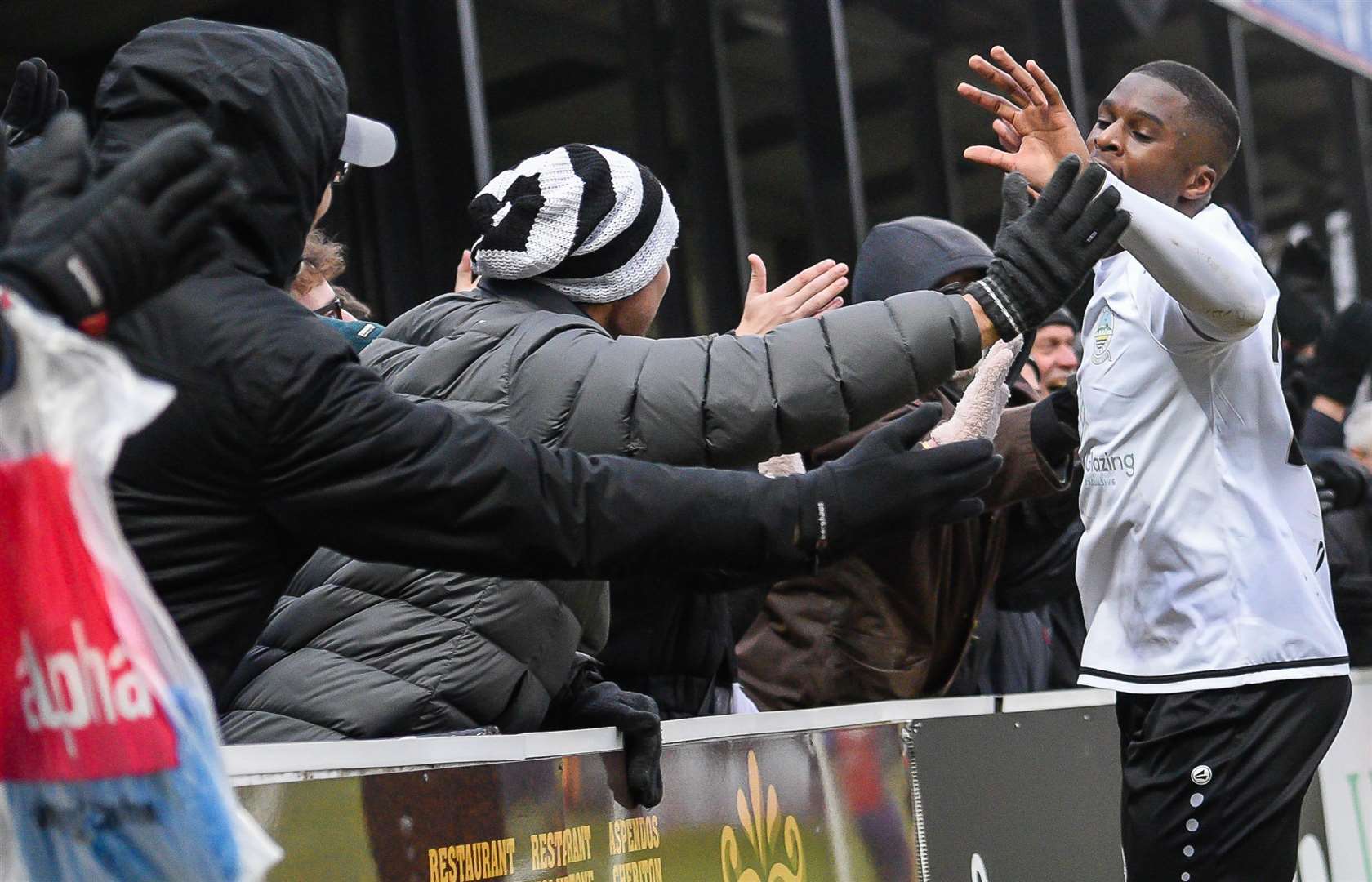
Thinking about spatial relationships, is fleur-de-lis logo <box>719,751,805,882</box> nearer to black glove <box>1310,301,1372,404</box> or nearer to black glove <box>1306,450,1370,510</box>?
black glove <box>1306,450,1370,510</box>

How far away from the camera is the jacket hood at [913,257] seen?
4781 mm

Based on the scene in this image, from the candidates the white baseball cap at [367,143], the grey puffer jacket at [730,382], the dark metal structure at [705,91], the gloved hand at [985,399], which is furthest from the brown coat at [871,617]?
the dark metal structure at [705,91]

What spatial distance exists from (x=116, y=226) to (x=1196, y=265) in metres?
1.99

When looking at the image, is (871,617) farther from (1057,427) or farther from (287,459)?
(287,459)

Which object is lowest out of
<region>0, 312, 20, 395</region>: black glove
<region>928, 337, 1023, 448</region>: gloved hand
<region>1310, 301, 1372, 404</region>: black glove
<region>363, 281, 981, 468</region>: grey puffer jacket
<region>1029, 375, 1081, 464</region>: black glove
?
<region>1310, 301, 1372, 404</region>: black glove

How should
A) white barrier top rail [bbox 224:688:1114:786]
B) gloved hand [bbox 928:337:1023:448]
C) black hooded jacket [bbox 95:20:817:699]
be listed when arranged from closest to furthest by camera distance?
black hooded jacket [bbox 95:20:817:699], white barrier top rail [bbox 224:688:1114:786], gloved hand [bbox 928:337:1023:448]

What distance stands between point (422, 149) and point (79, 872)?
5574 mm

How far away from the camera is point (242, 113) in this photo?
2.29 meters

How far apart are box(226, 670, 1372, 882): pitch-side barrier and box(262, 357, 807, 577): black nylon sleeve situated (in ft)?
1.64

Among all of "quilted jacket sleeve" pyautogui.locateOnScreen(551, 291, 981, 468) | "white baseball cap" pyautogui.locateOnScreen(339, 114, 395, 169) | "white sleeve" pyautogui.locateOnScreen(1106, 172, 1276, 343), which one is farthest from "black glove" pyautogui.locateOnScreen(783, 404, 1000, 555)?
"white baseball cap" pyautogui.locateOnScreen(339, 114, 395, 169)

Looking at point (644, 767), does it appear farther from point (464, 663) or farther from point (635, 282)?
point (635, 282)

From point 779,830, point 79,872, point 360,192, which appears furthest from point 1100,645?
point 360,192

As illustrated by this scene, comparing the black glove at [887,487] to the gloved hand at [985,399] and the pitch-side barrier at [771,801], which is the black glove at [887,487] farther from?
the gloved hand at [985,399]

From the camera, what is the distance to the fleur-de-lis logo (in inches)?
140
